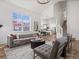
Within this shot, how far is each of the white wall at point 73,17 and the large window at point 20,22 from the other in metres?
3.57

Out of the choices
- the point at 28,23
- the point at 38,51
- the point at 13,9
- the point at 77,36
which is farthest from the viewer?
the point at 28,23

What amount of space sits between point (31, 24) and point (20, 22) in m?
1.04

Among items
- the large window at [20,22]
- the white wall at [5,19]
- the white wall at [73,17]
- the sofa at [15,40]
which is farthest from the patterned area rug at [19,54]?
the white wall at [73,17]

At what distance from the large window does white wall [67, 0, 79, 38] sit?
357 cm

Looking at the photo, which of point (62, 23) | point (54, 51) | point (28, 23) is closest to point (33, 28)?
point (28, 23)

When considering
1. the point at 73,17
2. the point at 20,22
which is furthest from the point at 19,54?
the point at 73,17

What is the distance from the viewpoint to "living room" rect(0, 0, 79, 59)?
4.82 meters

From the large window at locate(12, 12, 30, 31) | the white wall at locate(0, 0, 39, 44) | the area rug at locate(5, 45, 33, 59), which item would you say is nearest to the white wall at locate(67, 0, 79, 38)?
the large window at locate(12, 12, 30, 31)

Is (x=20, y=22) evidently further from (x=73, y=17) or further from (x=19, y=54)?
(x=73, y=17)

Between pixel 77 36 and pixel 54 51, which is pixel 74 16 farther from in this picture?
pixel 54 51

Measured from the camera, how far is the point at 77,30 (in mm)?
7312

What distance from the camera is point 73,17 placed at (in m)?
7.42

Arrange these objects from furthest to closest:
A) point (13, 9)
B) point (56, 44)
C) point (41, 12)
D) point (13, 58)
Answer: point (41, 12)
point (13, 9)
point (13, 58)
point (56, 44)

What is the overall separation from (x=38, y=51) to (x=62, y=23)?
732 centimetres
